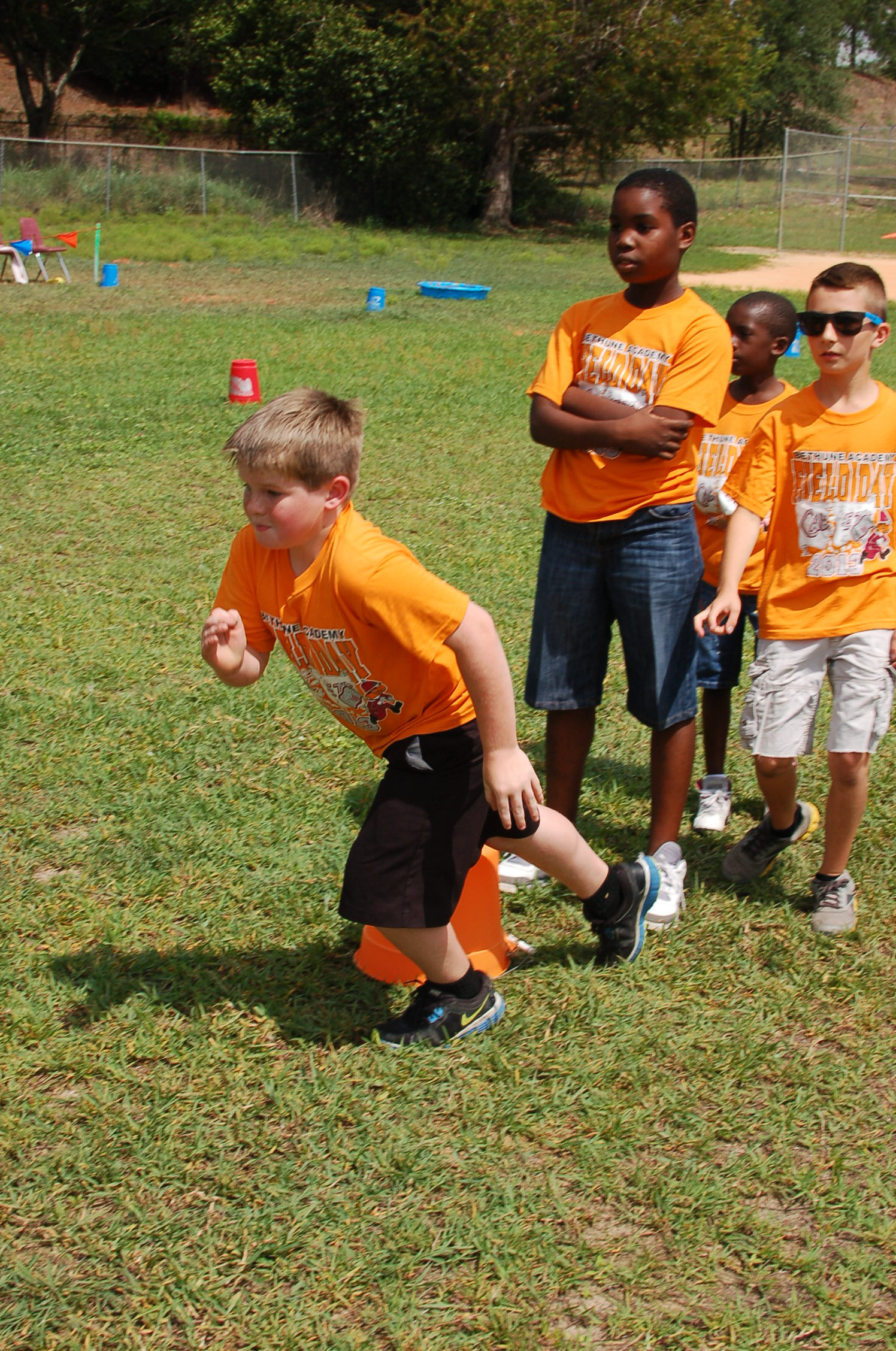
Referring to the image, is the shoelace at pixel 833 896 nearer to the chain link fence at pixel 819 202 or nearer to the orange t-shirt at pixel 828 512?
the orange t-shirt at pixel 828 512

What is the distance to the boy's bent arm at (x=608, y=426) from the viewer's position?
10.0 feet

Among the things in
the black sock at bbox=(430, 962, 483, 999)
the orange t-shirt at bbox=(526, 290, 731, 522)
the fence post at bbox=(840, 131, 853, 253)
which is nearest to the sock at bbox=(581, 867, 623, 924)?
the black sock at bbox=(430, 962, 483, 999)

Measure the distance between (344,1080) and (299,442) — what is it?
4.68 feet

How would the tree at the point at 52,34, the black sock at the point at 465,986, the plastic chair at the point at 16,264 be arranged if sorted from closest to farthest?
1. the black sock at the point at 465,986
2. the plastic chair at the point at 16,264
3. the tree at the point at 52,34

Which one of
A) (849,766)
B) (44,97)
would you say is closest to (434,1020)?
(849,766)

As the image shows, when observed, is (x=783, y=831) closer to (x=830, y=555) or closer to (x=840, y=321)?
(x=830, y=555)

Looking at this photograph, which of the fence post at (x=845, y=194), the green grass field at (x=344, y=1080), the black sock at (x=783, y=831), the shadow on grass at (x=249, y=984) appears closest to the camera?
the green grass field at (x=344, y=1080)

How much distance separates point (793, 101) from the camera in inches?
2098

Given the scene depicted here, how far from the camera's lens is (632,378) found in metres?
3.16

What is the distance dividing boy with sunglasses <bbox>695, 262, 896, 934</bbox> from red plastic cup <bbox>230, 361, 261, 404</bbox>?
7073 mm

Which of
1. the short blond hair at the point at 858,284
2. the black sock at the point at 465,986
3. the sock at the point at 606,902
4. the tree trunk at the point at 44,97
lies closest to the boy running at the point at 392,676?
the black sock at the point at 465,986

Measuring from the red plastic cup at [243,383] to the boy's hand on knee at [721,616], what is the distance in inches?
285

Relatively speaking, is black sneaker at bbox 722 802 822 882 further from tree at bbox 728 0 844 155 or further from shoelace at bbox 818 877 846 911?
tree at bbox 728 0 844 155

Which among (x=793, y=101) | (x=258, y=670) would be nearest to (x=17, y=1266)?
(x=258, y=670)
